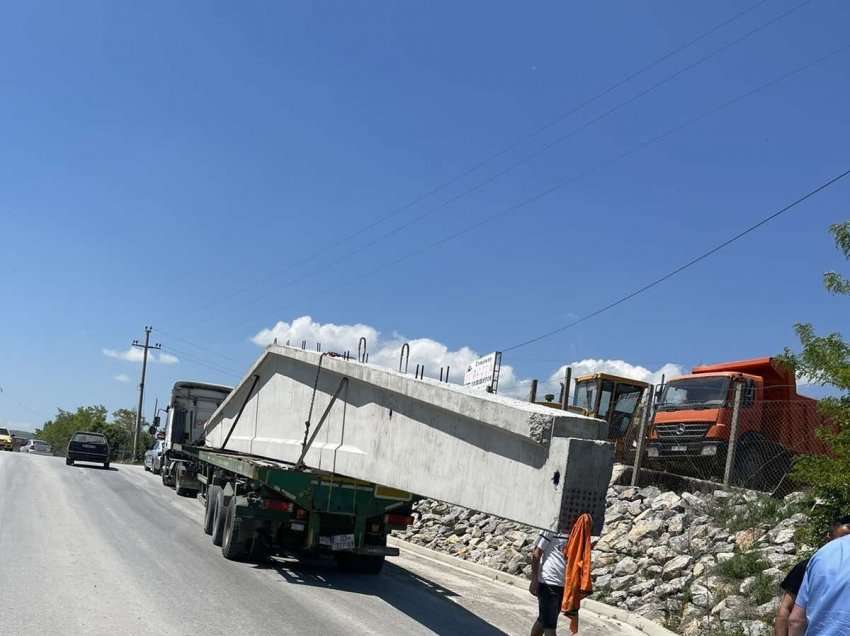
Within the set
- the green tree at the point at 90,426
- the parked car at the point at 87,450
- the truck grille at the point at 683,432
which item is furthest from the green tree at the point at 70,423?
the truck grille at the point at 683,432

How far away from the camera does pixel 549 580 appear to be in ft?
24.8

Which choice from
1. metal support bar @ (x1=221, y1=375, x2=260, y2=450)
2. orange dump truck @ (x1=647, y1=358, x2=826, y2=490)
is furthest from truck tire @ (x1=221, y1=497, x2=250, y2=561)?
orange dump truck @ (x1=647, y1=358, x2=826, y2=490)

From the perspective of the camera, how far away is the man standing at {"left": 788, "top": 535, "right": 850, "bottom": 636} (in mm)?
3486

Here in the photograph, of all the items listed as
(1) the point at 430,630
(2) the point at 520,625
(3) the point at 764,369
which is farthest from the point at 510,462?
(3) the point at 764,369

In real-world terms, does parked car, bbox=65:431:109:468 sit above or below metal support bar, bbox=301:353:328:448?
below

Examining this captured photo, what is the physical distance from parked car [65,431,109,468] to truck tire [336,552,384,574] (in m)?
25.1

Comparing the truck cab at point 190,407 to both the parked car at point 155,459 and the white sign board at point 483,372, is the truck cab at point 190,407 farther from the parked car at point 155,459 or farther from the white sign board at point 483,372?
the white sign board at point 483,372

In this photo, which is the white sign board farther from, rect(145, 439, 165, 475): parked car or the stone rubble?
rect(145, 439, 165, 475): parked car

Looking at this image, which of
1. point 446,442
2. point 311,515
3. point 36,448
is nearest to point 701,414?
point 311,515

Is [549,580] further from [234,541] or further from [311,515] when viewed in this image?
[234,541]

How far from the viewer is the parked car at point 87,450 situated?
33.9 metres

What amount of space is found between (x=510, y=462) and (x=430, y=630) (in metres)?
2.71

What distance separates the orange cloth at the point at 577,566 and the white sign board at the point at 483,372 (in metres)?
4.81

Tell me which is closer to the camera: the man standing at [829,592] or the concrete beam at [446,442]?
the man standing at [829,592]
